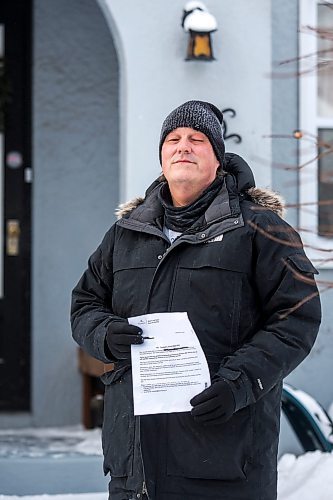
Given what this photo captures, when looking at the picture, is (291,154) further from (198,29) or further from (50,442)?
(50,442)

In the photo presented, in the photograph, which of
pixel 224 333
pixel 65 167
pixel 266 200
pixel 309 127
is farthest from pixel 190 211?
Answer: pixel 65 167

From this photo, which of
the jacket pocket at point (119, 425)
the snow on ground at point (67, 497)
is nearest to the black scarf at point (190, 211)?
the jacket pocket at point (119, 425)

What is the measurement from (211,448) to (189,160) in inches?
32.4

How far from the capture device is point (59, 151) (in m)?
6.23

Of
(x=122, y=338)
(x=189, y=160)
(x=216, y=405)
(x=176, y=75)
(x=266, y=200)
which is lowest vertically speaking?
(x=216, y=405)

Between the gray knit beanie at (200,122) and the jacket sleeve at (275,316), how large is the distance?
286mm

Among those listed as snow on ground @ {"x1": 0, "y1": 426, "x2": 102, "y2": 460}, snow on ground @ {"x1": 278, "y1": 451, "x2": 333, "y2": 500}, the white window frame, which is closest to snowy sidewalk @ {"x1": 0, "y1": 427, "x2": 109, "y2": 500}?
snow on ground @ {"x1": 0, "y1": 426, "x2": 102, "y2": 460}

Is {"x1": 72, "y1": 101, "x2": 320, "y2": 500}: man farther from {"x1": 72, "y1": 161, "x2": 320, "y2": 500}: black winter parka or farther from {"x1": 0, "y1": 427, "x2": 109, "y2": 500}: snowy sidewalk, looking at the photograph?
{"x1": 0, "y1": 427, "x2": 109, "y2": 500}: snowy sidewalk

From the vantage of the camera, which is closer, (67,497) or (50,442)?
(67,497)

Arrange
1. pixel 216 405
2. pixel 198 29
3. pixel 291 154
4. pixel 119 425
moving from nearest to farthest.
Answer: pixel 216 405, pixel 119 425, pixel 198 29, pixel 291 154

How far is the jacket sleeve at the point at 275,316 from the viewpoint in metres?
2.64

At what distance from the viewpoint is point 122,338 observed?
8.96ft

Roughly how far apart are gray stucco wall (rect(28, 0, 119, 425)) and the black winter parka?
3.36 m

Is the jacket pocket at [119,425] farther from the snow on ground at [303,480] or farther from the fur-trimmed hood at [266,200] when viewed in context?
the snow on ground at [303,480]
